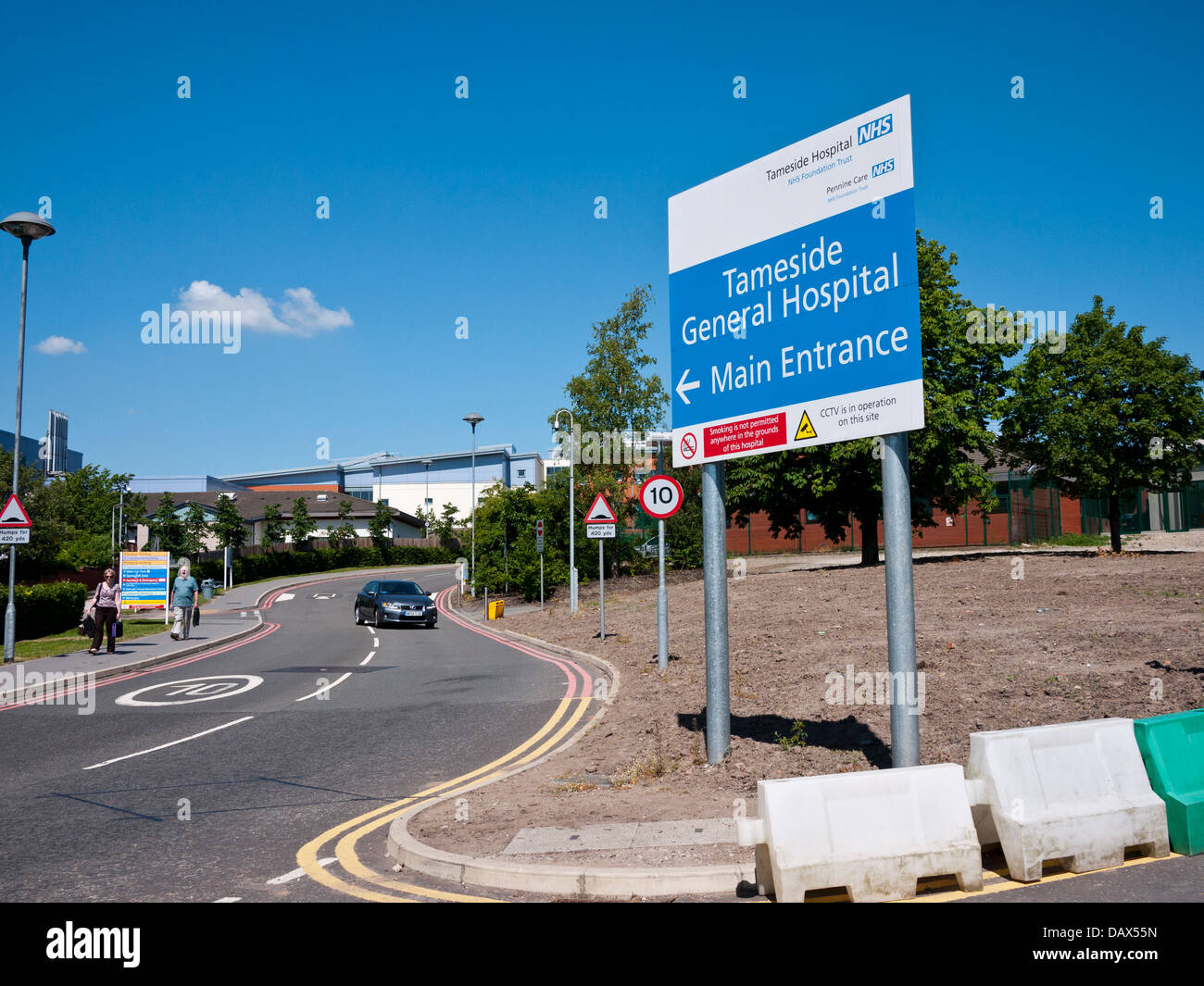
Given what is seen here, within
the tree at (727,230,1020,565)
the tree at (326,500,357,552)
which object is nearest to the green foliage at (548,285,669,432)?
the tree at (727,230,1020,565)

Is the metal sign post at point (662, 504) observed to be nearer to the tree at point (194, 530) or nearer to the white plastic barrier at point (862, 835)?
the white plastic barrier at point (862, 835)

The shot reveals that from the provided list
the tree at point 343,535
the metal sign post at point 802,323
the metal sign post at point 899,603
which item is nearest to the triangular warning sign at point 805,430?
the metal sign post at point 802,323

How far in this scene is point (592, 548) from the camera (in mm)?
37562

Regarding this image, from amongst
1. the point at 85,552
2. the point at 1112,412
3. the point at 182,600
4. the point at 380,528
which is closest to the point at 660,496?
the point at 182,600

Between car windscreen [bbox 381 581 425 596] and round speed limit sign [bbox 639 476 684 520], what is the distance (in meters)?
16.2

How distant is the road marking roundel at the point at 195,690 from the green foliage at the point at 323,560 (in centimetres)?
3585

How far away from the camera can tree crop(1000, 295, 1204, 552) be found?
72.2ft

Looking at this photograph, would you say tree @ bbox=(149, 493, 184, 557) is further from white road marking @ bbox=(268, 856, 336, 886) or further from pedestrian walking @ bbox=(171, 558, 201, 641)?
white road marking @ bbox=(268, 856, 336, 886)

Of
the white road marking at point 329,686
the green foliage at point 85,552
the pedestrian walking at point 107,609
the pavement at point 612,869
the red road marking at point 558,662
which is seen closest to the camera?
the pavement at point 612,869

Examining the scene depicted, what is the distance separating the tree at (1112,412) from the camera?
2202 cm

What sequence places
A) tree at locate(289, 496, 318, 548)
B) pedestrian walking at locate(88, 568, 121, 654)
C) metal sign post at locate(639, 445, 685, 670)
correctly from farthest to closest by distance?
tree at locate(289, 496, 318, 548) < pedestrian walking at locate(88, 568, 121, 654) < metal sign post at locate(639, 445, 685, 670)

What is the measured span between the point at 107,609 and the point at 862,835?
18097mm

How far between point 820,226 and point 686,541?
31.3m
